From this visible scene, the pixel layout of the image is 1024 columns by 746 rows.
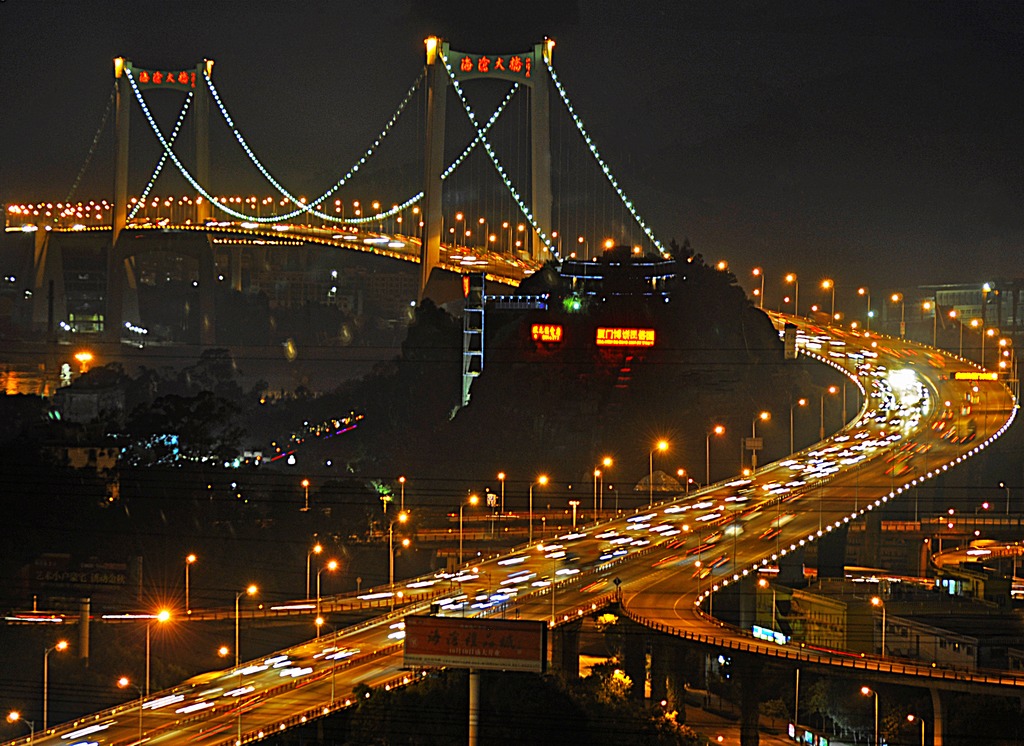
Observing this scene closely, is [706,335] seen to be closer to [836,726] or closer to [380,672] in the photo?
[836,726]

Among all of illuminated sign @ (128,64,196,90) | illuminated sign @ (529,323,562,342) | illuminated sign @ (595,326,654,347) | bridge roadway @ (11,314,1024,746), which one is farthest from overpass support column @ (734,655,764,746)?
A: illuminated sign @ (128,64,196,90)

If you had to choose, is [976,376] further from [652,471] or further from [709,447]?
[652,471]

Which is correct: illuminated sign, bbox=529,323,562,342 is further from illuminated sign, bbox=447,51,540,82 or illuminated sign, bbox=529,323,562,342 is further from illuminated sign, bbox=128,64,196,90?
illuminated sign, bbox=128,64,196,90

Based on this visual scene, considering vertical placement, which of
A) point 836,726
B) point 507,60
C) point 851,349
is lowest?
point 836,726

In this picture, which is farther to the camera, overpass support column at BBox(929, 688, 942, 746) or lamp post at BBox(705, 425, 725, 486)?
lamp post at BBox(705, 425, 725, 486)

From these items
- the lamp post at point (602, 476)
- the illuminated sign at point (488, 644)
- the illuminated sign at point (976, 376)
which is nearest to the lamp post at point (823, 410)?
the illuminated sign at point (976, 376)

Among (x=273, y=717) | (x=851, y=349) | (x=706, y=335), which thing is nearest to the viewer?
(x=273, y=717)

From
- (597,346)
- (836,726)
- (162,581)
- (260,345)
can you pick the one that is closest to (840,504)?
(836,726)
